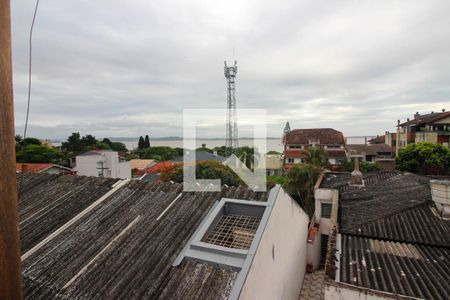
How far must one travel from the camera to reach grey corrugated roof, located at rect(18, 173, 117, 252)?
5327mm

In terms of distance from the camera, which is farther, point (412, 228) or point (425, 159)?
point (425, 159)

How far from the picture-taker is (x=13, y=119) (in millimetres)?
1604

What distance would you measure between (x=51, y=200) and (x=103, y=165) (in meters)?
20.3

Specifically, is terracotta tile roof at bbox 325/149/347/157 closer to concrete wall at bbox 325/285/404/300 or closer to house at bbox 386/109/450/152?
house at bbox 386/109/450/152

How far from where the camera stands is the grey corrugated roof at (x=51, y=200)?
533cm

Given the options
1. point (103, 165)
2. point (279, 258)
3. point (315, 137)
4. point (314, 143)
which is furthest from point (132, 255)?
point (315, 137)

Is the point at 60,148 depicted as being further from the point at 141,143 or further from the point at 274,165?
the point at 274,165

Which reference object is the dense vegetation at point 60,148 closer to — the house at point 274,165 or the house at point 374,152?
the house at point 274,165

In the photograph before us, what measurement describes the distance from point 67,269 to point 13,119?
11.5ft

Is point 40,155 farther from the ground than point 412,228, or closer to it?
farther from the ground

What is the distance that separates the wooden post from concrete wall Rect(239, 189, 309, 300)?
97.2 inches

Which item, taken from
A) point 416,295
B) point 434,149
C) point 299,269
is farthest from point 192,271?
point 434,149

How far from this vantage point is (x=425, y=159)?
24000mm

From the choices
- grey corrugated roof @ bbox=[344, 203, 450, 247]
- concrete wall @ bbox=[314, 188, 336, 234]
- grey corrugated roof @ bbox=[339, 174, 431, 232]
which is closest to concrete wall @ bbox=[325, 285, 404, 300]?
grey corrugated roof @ bbox=[344, 203, 450, 247]
